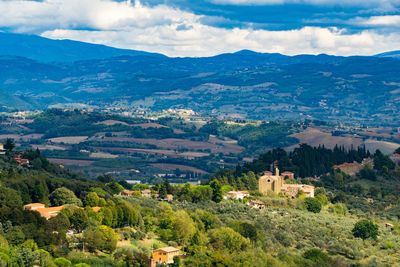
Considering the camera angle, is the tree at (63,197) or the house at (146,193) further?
the house at (146,193)

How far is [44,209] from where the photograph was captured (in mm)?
61500

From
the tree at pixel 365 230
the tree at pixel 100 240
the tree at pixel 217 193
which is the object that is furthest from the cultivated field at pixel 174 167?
the tree at pixel 100 240

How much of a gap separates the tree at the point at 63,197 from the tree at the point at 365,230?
22.7 meters

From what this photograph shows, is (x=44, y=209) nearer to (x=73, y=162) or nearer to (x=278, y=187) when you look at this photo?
(x=278, y=187)

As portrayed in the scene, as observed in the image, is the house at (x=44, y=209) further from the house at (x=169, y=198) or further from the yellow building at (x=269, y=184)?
the yellow building at (x=269, y=184)

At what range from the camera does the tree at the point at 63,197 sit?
65875 millimetres

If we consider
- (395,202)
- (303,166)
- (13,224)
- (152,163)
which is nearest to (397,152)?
(303,166)

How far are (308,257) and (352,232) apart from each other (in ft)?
38.3

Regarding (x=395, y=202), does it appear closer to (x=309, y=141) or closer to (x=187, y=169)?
(x=187, y=169)

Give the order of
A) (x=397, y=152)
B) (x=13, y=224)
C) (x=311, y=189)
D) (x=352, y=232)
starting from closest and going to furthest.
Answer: (x=13, y=224), (x=352, y=232), (x=311, y=189), (x=397, y=152)

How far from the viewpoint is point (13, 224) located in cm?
5516

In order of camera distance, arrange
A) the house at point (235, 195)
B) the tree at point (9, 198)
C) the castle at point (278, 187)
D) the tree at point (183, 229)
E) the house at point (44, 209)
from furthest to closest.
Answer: the castle at point (278, 187) < the house at point (235, 195) < the tree at point (183, 229) < the house at point (44, 209) < the tree at point (9, 198)

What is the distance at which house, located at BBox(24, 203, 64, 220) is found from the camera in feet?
194

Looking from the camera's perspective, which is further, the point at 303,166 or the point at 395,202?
the point at 303,166
